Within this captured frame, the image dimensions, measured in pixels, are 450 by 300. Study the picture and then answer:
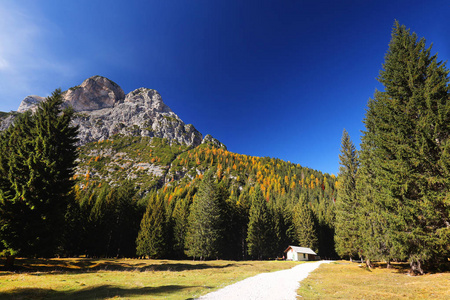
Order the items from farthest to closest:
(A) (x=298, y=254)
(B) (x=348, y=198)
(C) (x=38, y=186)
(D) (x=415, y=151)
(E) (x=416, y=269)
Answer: (A) (x=298, y=254) < (B) (x=348, y=198) < (C) (x=38, y=186) < (E) (x=416, y=269) < (D) (x=415, y=151)

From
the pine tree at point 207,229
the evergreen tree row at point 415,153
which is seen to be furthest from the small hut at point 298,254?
the evergreen tree row at point 415,153

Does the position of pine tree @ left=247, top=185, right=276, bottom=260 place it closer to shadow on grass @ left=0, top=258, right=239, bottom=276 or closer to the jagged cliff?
shadow on grass @ left=0, top=258, right=239, bottom=276

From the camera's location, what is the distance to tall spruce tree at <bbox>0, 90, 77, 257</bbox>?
17203 mm

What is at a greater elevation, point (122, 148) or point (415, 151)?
point (122, 148)

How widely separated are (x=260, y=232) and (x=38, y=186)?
4831 cm

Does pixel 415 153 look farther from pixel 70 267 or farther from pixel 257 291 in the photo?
pixel 70 267

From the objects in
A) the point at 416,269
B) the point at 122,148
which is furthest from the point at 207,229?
the point at 122,148

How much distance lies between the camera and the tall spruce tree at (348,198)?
28062 millimetres

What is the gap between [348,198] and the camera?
2900cm

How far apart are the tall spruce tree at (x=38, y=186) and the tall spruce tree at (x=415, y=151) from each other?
31.9 m

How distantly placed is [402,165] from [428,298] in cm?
944

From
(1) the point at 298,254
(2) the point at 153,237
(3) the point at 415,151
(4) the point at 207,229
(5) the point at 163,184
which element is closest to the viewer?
(3) the point at 415,151

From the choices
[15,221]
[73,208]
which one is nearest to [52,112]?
[15,221]

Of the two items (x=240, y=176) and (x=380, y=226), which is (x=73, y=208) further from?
(x=240, y=176)
